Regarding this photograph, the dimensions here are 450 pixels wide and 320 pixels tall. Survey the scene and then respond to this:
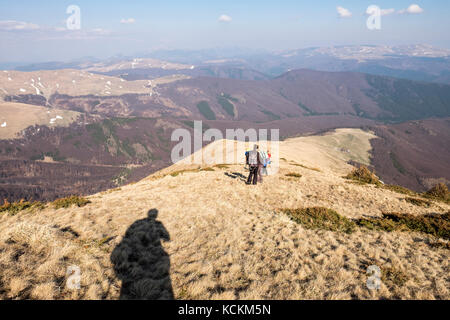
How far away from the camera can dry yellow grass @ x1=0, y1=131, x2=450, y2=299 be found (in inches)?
313

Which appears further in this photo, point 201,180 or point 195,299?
point 201,180

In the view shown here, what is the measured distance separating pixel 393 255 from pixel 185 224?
1156 cm

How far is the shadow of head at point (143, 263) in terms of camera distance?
A: 782cm

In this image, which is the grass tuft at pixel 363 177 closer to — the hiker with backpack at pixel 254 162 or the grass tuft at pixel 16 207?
the hiker with backpack at pixel 254 162

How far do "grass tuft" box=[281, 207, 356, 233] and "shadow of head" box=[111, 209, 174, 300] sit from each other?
9.30 metres

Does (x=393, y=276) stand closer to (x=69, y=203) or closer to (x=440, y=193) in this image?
(x=69, y=203)

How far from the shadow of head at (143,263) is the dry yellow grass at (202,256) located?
0.04 meters

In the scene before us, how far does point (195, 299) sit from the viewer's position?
7594mm

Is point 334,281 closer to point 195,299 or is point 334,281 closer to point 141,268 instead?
point 195,299

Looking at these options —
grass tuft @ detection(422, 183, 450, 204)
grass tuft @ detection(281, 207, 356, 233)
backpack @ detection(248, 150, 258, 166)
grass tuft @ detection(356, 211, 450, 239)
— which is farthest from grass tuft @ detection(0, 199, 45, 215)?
grass tuft @ detection(422, 183, 450, 204)

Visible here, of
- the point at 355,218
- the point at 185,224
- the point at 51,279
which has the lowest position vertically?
the point at 355,218

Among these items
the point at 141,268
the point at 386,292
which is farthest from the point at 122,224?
the point at 386,292

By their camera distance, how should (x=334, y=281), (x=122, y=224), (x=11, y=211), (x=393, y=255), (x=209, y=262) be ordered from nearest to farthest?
(x=334, y=281), (x=209, y=262), (x=393, y=255), (x=122, y=224), (x=11, y=211)

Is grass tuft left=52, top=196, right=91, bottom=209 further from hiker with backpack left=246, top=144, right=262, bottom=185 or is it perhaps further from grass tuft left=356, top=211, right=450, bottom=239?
grass tuft left=356, top=211, right=450, bottom=239
